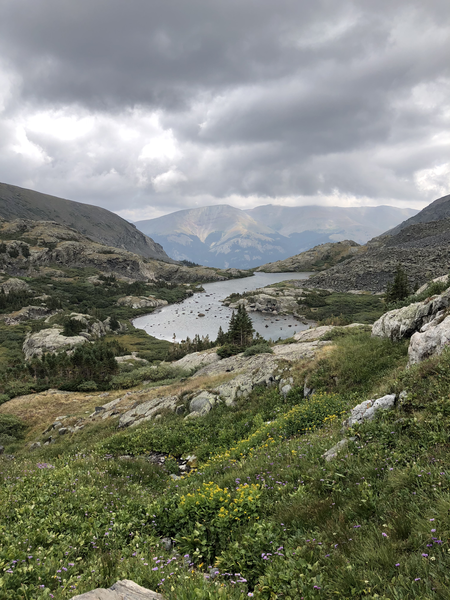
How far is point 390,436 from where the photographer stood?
21.3 feet

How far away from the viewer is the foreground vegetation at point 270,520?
369 cm

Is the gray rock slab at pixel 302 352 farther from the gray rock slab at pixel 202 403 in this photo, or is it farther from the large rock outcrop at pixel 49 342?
the large rock outcrop at pixel 49 342

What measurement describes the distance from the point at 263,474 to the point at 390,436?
3272 mm

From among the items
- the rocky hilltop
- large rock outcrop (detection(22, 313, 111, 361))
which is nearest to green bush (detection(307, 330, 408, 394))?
large rock outcrop (detection(22, 313, 111, 361))

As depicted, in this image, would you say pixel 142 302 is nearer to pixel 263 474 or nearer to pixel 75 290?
pixel 75 290

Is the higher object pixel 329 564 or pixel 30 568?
pixel 329 564

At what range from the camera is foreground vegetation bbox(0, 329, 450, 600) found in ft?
12.1

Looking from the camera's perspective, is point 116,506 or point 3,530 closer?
point 3,530

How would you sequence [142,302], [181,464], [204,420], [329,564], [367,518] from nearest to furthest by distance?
[329,564], [367,518], [181,464], [204,420], [142,302]

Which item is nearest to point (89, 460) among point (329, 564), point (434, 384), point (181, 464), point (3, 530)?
point (181, 464)

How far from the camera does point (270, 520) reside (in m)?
5.52

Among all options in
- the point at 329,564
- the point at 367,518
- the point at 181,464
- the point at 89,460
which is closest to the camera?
the point at 329,564

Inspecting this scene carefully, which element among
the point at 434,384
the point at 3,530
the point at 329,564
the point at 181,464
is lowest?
the point at 181,464

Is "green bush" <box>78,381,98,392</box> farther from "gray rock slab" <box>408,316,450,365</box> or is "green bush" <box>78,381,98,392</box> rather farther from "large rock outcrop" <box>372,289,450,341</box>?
"gray rock slab" <box>408,316,450,365</box>
